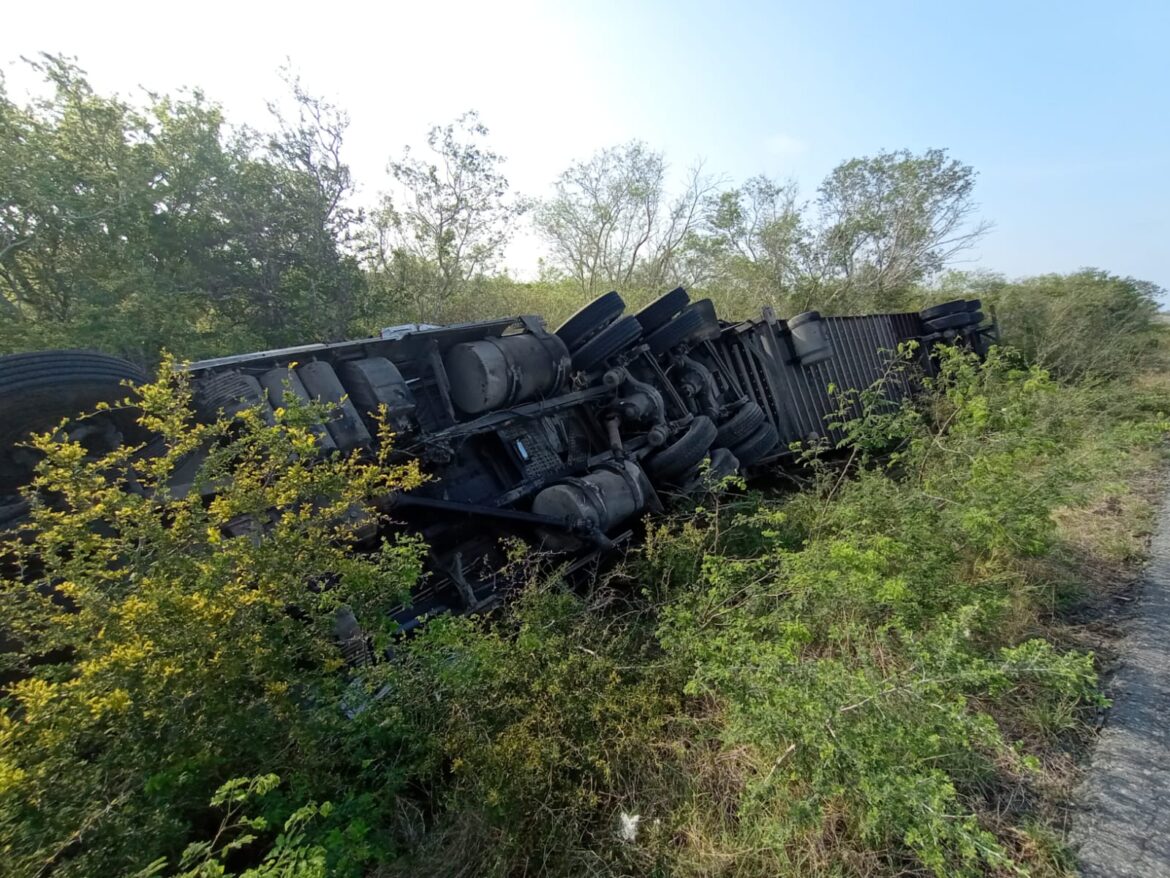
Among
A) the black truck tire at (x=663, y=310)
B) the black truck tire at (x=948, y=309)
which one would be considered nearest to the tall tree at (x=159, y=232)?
the black truck tire at (x=663, y=310)

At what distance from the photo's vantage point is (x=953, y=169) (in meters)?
16.8

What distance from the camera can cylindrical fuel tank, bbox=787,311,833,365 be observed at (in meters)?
6.68

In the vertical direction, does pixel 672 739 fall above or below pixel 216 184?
below

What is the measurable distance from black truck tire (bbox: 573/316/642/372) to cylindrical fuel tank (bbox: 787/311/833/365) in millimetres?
2979

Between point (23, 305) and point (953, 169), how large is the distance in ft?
77.9

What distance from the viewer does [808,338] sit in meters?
6.68

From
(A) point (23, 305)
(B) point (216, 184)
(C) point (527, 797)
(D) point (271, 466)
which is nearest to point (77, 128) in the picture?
(B) point (216, 184)

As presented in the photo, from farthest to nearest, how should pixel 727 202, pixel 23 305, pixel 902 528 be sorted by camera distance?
1. pixel 727 202
2. pixel 23 305
3. pixel 902 528

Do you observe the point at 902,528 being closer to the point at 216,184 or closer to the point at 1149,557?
the point at 1149,557

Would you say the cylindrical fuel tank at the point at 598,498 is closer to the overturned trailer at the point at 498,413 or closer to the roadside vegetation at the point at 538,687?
the overturned trailer at the point at 498,413

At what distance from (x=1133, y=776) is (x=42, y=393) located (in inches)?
178

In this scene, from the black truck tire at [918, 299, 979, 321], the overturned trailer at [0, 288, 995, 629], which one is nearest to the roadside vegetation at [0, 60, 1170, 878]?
the overturned trailer at [0, 288, 995, 629]

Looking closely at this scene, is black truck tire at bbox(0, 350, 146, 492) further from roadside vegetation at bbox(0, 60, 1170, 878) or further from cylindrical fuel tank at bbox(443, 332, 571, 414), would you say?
cylindrical fuel tank at bbox(443, 332, 571, 414)

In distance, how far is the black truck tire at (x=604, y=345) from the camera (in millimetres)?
4625
